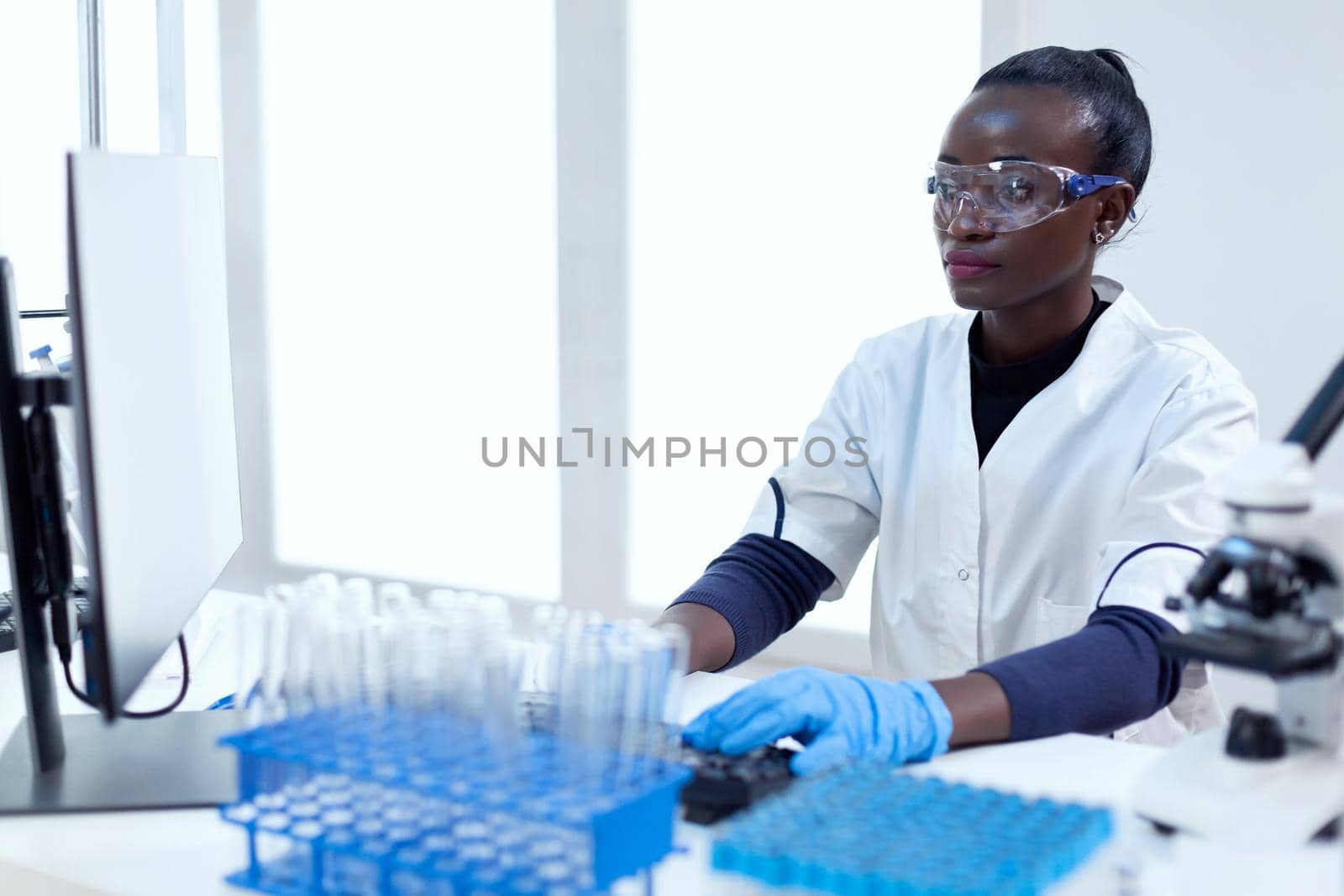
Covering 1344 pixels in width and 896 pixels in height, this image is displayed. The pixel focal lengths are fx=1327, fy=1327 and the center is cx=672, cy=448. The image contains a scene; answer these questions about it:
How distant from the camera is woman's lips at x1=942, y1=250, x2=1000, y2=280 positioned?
1832mm

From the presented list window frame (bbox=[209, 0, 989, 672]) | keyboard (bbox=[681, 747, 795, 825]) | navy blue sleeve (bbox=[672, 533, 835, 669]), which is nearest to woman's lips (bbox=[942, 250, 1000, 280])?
navy blue sleeve (bbox=[672, 533, 835, 669])

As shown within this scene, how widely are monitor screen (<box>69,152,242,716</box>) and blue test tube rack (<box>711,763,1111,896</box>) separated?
53cm

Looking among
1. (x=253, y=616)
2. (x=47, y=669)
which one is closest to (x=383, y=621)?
(x=253, y=616)

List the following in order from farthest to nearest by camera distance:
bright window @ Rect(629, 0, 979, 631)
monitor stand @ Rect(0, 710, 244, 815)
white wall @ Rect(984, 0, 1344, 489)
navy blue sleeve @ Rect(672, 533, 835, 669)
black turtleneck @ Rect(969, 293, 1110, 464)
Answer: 1. bright window @ Rect(629, 0, 979, 631)
2. white wall @ Rect(984, 0, 1344, 489)
3. black turtleneck @ Rect(969, 293, 1110, 464)
4. navy blue sleeve @ Rect(672, 533, 835, 669)
5. monitor stand @ Rect(0, 710, 244, 815)

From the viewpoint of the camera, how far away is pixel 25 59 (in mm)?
3990

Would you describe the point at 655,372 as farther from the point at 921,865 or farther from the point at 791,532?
the point at 921,865

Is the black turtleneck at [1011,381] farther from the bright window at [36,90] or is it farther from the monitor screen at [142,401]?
the bright window at [36,90]

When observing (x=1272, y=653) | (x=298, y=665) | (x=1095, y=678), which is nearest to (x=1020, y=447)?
(x=1095, y=678)

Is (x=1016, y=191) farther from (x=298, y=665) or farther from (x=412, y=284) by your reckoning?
(x=412, y=284)

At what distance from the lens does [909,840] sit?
35.7 inches

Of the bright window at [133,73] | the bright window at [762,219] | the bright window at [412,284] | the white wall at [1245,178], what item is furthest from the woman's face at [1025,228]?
the bright window at [133,73]

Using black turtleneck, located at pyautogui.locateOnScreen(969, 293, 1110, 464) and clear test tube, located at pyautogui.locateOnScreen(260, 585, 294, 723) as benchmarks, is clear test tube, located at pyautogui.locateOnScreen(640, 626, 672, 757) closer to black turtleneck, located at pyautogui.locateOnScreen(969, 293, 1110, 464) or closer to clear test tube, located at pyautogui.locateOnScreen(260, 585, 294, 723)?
clear test tube, located at pyautogui.locateOnScreen(260, 585, 294, 723)

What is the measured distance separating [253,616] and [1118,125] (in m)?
1.41

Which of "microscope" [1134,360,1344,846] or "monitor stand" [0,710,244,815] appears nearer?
"microscope" [1134,360,1344,846]
